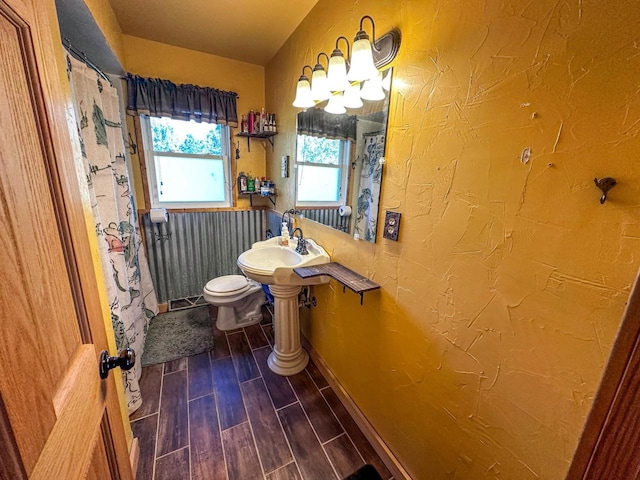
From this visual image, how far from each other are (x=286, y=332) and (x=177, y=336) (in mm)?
1098

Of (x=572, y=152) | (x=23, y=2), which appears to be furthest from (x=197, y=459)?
(x=572, y=152)

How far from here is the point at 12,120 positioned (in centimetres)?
40

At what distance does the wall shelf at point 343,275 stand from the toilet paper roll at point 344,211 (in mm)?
317

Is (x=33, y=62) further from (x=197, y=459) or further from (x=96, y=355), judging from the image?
(x=197, y=459)

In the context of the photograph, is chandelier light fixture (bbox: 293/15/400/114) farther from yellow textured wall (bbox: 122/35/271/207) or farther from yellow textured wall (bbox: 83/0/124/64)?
yellow textured wall (bbox: 122/35/271/207)

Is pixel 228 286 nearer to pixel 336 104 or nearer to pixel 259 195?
pixel 259 195

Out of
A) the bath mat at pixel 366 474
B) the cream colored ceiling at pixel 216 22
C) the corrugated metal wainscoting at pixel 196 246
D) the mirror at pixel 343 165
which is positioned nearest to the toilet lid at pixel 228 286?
the corrugated metal wainscoting at pixel 196 246

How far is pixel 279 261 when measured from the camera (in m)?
2.03

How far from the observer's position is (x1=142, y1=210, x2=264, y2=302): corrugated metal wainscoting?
98.7 inches

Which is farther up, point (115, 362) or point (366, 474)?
point (115, 362)

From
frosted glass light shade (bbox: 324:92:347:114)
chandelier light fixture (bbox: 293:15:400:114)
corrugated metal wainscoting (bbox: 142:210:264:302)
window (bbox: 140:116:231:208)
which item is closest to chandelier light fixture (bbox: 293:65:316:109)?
chandelier light fixture (bbox: 293:15:400:114)

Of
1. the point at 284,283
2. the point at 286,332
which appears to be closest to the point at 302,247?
the point at 284,283

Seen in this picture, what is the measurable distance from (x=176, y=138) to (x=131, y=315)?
1626 millimetres

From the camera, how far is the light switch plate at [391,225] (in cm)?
114
